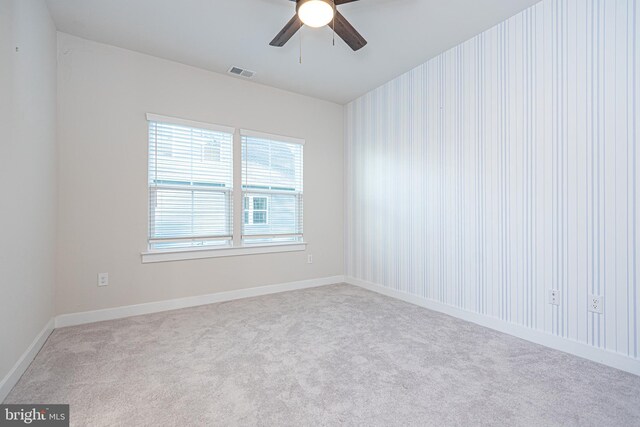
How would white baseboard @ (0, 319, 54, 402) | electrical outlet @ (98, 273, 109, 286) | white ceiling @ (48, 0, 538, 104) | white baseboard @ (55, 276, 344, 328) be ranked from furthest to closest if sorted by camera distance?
electrical outlet @ (98, 273, 109, 286) → white baseboard @ (55, 276, 344, 328) → white ceiling @ (48, 0, 538, 104) → white baseboard @ (0, 319, 54, 402)

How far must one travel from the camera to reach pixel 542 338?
242 centimetres

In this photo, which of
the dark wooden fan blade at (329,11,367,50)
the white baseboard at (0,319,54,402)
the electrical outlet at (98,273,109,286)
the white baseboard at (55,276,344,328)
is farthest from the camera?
the electrical outlet at (98,273,109,286)

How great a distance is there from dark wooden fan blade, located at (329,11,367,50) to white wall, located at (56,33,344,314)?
6.26 ft

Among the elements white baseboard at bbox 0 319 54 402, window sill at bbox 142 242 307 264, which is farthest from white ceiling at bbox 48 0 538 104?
white baseboard at bbox 0 319 54 402

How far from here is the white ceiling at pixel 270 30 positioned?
2.49 metres

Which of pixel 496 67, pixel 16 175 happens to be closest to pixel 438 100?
pixel 496 67

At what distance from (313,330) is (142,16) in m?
3.12

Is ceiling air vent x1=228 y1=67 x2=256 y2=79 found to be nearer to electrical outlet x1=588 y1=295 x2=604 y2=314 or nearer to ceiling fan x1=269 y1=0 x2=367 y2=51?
ceiling fan x1=269 y1=0 x2=367 y2=51

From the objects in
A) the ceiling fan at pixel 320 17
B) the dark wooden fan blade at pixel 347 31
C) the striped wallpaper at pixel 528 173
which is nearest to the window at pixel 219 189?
the striped wallpaper at pixel 528 173

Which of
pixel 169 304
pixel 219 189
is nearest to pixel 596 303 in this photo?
pixel 219 189

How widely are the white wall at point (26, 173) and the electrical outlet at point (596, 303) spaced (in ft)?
12.3

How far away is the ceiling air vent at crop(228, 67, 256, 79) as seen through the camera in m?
3.55

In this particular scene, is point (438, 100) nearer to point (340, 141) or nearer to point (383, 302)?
point (340, 141)

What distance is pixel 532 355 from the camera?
2.24 m
